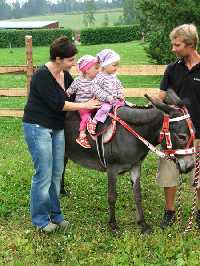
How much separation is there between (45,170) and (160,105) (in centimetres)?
148

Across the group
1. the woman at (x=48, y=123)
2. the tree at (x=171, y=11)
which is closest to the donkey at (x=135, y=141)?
the woman at (x=48, y=123)

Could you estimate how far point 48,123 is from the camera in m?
5.46

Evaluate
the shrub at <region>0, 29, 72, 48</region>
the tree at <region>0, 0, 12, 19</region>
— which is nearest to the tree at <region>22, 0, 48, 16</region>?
the tree at <region>0, 0, 12, 19</region>

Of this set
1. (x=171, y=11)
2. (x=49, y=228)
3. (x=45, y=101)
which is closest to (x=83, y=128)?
(x=45, y=101)

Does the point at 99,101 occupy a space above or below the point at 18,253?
above

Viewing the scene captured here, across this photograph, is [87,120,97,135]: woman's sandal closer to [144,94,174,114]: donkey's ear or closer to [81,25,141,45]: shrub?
[144,94,174,114]: donkey's ear

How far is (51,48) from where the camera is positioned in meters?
5.29

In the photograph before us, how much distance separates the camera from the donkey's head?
5.26 meters

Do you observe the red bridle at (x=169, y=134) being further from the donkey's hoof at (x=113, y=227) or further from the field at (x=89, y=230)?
the donkey's hoof at (x=113, y=227)

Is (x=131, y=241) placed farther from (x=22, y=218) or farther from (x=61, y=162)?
(x=22, y=218)

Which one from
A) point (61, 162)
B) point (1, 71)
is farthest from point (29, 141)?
point (1, 71)

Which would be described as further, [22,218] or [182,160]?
[22,218]

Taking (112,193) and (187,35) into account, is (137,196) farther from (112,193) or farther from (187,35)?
(187,35)

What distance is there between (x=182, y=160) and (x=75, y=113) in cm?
158
